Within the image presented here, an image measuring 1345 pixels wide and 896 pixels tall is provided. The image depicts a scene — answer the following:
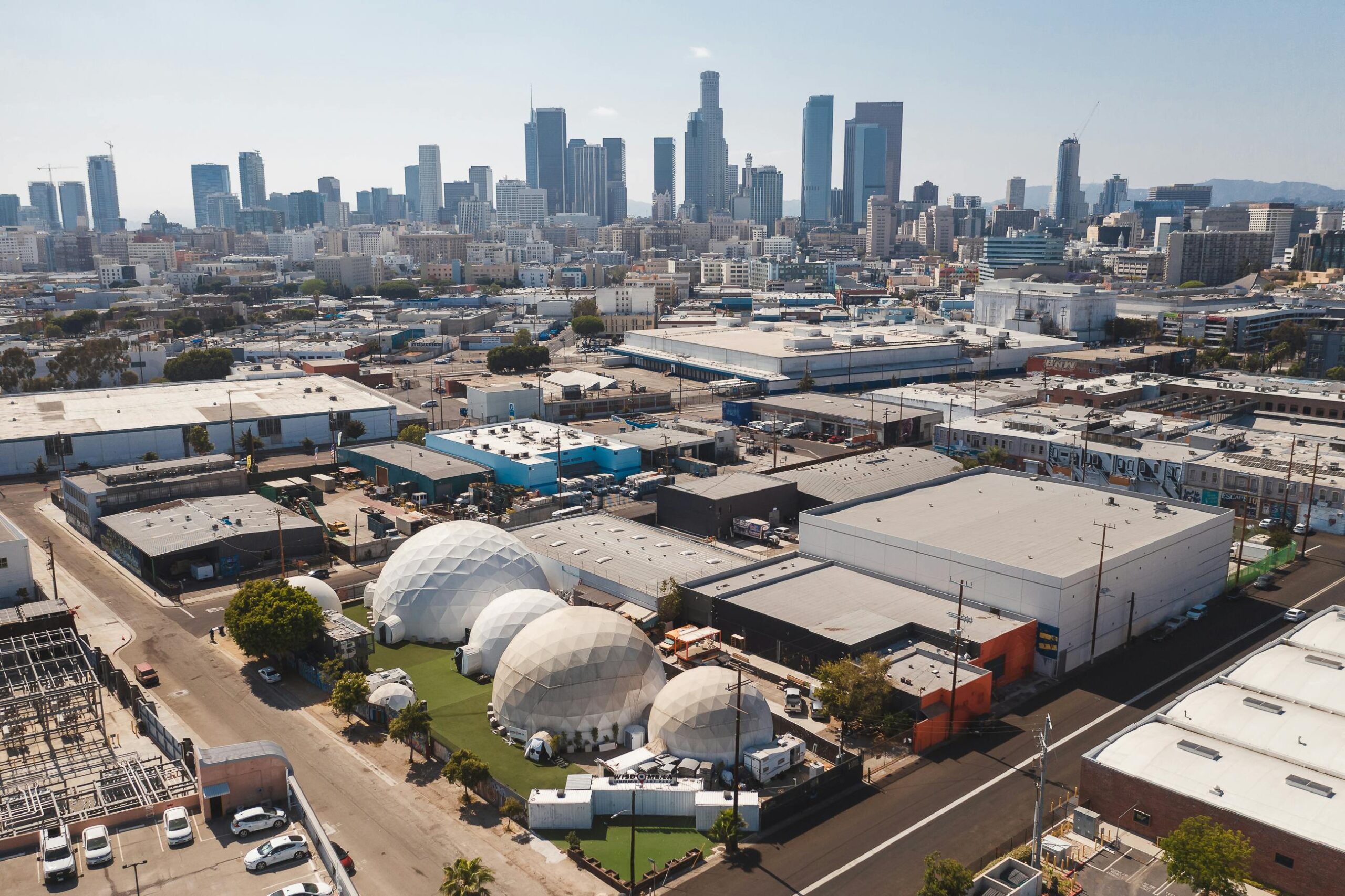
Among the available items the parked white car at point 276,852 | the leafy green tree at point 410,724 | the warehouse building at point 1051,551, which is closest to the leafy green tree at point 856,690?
the warehouse building at point 1051,551

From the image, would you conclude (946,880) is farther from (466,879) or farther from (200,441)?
(200,441)

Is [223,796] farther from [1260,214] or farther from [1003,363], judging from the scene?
[1260,214]

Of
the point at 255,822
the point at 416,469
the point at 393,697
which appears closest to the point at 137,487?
the point at 416,469

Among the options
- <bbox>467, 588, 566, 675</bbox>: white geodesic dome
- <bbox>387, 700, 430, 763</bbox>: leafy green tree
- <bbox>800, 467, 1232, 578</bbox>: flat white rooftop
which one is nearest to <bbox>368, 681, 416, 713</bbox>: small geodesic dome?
<bbox>387, 700, 430, 763</bbox>: leafy green tree

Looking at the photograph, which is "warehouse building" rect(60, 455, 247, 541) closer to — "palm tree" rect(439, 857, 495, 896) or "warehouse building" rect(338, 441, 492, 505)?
"warehouse building" rect(338, 441, 492, 505)

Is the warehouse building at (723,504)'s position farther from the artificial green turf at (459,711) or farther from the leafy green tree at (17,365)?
the leafy green tree at (17,365)

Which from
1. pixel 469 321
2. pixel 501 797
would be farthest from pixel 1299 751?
pixel 469 321
